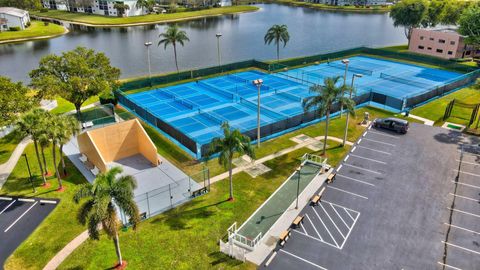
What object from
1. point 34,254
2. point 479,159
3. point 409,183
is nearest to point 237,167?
point 409,183

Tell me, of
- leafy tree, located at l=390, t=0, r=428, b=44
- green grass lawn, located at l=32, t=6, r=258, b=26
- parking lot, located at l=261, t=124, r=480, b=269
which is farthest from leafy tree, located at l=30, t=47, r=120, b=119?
green grass lawn, located at l=32, t=6, r=258, b=26

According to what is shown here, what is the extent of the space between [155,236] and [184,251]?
2.90 m

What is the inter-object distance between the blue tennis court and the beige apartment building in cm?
1245

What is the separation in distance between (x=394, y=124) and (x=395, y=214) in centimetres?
1736

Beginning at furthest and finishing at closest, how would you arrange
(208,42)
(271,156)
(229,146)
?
1. (208,42)
2. (271,156)
3. (229,146)

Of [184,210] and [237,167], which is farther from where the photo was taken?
[237,167]

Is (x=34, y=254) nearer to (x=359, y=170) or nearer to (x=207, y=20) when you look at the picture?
(x=359, y=170)

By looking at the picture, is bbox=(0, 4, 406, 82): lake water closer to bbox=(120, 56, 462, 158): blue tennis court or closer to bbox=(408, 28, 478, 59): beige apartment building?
bbox=(408, 28, 478, 59): beige apartment building

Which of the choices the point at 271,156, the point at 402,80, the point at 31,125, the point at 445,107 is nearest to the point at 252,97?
the point at 271,156

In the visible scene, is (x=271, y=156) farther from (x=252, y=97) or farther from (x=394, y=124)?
(x=252, y=97)

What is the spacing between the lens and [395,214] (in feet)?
93.1

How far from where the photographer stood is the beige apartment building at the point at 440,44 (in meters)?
77.8

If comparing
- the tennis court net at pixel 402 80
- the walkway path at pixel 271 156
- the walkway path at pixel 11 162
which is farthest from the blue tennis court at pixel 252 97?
the walkway path at pixel 11 162

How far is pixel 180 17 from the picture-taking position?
15450cm
